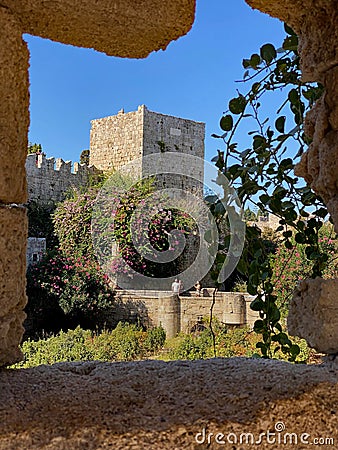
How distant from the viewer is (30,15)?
2.56 feet

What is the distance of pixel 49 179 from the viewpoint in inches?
409

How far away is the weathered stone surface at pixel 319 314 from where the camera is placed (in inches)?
33.1

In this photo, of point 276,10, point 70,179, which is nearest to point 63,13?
point 276,10

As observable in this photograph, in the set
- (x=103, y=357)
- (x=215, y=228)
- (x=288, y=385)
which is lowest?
(x=103, y=357)

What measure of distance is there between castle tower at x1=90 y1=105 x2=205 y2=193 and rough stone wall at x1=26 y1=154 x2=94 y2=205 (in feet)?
3.63

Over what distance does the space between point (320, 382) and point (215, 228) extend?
1.65ft

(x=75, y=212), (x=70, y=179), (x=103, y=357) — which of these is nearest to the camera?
(x=103, y=357)

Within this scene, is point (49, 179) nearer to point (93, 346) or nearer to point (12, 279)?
point (93, 346)

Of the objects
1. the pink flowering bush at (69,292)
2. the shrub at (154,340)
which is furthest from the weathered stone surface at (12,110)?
the pink flowering bush at (69,292)

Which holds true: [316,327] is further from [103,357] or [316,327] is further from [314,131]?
[103,357]

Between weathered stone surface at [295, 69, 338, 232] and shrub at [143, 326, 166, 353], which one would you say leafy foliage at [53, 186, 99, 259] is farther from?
weathered stone surface at [295, 69, 338, 232]

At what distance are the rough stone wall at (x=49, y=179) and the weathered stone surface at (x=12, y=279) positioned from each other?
31.8ft

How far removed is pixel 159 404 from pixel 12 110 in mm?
495

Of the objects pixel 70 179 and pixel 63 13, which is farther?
pixel 70 179
